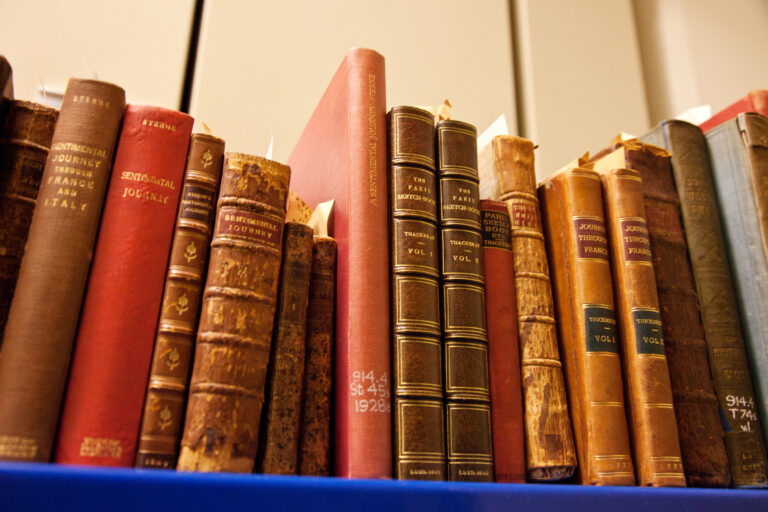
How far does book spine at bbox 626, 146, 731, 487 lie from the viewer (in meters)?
0.66

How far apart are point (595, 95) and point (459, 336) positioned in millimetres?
824

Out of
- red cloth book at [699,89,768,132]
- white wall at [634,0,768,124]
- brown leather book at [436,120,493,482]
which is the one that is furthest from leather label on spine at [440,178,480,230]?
white wall at [634,0,768,124]

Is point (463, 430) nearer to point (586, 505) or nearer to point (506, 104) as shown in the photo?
point (586, 505)

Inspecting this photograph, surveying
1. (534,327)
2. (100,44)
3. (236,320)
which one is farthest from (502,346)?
(100,44)

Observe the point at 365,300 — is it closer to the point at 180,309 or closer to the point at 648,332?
the point at 180,309

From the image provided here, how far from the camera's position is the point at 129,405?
0.51 m

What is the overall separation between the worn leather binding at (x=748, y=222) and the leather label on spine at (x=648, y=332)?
0.41 feet

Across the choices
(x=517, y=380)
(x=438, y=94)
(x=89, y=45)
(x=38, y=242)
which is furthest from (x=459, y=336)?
(x=89, y=45)

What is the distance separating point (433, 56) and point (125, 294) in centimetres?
80

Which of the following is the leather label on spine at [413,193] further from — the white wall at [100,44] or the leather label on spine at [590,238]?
the white wall at [100,44]

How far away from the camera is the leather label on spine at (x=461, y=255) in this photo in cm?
64

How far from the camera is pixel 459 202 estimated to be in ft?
2.19

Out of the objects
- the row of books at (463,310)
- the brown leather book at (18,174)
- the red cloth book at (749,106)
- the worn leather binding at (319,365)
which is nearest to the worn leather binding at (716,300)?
the row of books at (463,310)

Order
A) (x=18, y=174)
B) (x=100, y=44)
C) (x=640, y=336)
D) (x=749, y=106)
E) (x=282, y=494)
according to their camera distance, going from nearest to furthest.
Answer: (x=282, y=494) < (x=18, y=174) < (x=640, y=336) < (x=749, y=106) < (x=100, y=44)
